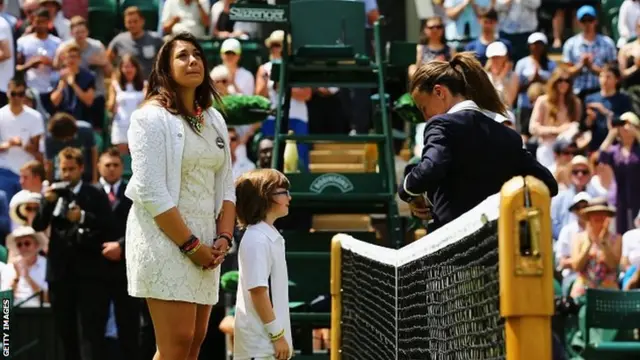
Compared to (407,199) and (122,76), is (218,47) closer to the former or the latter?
(122,76)

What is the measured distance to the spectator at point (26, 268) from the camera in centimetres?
1291

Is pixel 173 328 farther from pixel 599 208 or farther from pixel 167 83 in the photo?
pixel 599 208

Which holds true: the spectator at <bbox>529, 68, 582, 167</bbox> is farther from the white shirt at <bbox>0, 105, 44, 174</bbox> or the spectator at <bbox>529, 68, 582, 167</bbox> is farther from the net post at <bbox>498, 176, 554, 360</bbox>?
the net post at <bbox>498, 176, 554, 360</bbox>

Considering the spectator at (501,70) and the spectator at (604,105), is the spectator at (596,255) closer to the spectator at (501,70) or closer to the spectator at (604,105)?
the spectator at (604,105)

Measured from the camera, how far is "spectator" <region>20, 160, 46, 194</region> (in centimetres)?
1428

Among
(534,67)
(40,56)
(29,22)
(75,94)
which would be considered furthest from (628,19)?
(29,22)

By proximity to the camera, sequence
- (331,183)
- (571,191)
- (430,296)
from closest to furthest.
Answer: (430,296) < (331,183) < (571,191)

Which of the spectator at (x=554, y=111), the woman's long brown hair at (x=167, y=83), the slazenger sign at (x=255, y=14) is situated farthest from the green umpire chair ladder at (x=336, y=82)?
the woman's long brown hair at (x=167, y=83)

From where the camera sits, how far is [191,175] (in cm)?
629

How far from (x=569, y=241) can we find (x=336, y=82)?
263 centimetres

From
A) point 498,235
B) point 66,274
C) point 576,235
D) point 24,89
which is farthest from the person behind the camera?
point 24,89

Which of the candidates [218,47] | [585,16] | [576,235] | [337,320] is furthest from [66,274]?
[585,16]

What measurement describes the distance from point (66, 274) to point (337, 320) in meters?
3.69

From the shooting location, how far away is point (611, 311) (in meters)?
12.2
